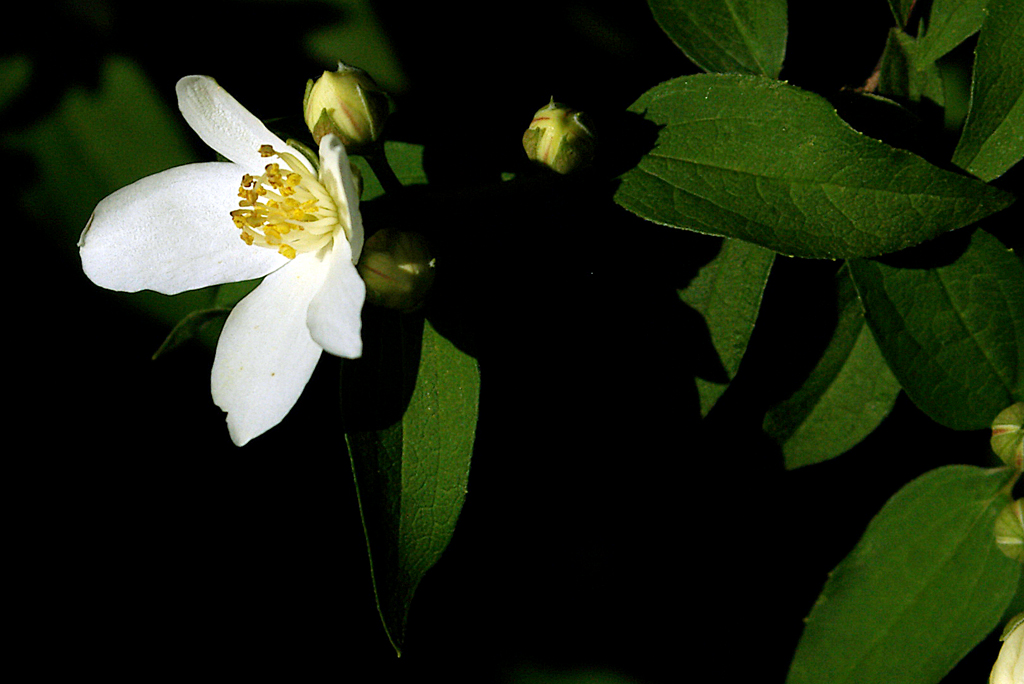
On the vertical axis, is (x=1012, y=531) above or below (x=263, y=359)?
below

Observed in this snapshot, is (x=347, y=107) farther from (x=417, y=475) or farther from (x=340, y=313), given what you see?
(x=417, y=475)

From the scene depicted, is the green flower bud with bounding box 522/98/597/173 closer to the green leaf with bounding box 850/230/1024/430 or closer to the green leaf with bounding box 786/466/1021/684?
the green leaf with bounding box 850/230/1024/430

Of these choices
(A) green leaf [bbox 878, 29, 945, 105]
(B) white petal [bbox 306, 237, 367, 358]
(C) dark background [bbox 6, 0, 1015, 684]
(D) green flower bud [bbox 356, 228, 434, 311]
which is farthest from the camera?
(C) dark background [bbox 6, 0, 1015, 684]

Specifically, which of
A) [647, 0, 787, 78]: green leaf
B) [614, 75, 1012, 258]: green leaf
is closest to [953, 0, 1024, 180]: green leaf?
[614, 75, 1012, 258]: green leaf

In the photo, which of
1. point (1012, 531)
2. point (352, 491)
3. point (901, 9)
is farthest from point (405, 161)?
point (1012, 531)

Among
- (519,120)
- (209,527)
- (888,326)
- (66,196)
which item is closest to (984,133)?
(888,326)

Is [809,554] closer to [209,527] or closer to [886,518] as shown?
[886,518]
